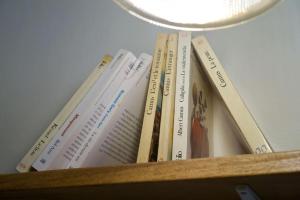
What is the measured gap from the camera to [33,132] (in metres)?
0.96

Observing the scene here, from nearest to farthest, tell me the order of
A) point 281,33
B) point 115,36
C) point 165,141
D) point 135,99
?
point 165,141 → point 135,99 → point 281,33 → point 115,36

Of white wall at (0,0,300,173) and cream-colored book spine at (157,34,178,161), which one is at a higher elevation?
white wall at (0,0,300,173)

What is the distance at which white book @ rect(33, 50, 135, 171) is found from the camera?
65 cm

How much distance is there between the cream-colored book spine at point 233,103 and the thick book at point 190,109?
1.2 inches

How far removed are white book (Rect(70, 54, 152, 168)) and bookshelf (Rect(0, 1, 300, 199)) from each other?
0.29 ft

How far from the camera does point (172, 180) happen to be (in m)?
0.48

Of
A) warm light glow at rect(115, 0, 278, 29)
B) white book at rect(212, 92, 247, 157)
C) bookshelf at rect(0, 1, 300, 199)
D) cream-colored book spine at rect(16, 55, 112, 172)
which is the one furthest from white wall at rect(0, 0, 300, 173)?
warm light glow at rect(115, 0, 278, 29)

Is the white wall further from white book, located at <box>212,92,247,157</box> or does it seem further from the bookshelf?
white book, located at <box>212,92,247,157</box>

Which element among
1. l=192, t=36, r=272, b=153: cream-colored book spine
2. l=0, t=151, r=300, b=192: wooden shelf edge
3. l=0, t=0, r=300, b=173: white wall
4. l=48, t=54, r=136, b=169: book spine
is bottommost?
l=0, t=151, r=300, b=192: wooden shelf edge

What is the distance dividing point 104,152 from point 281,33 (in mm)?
724

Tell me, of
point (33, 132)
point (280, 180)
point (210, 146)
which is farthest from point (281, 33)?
point (33, 132)

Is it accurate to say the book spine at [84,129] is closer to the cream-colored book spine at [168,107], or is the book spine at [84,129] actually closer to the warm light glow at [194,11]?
the cream-colored book spine at [168,107]

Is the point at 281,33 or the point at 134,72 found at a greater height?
the point at 281,33

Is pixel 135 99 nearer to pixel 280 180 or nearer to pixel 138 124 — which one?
pixel 138 124
